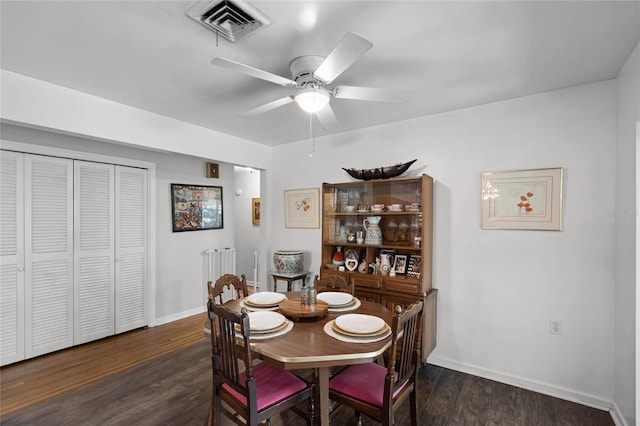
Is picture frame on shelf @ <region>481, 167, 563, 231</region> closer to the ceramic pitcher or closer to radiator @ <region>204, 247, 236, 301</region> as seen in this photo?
the ceramic pitcher

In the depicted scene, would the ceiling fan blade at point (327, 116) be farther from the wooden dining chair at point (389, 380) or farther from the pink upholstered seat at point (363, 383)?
the pink upholstered seat at point (363, 383)

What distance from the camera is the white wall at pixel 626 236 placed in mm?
1937

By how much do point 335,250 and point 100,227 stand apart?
2730 mm

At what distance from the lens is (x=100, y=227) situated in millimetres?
3598

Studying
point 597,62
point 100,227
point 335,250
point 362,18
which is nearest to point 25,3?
point 362,18

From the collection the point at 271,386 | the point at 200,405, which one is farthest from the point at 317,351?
the point at 200,405

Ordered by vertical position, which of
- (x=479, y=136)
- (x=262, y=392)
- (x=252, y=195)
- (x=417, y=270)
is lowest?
(x=262, y=392)

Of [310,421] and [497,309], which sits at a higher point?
[497,309]

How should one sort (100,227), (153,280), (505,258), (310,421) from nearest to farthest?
(310,421)
(505,258)
(100,227)
(153,280)

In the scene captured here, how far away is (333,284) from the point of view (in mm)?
2898

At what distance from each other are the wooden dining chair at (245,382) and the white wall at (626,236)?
205 centimetres

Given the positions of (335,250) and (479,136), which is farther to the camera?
(335,250)

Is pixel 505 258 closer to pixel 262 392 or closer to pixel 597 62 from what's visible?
pixel 597 62

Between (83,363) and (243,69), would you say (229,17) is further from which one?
(83,363)
